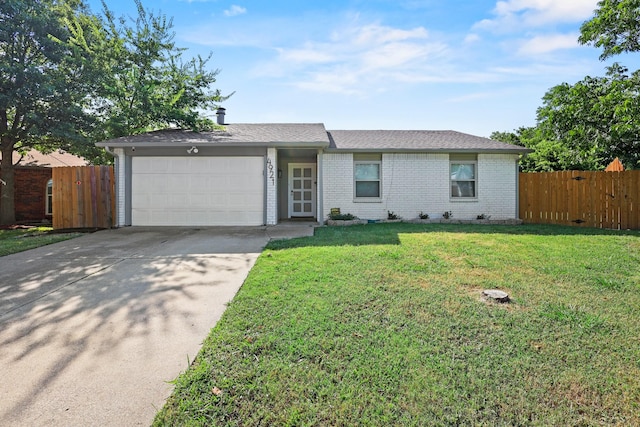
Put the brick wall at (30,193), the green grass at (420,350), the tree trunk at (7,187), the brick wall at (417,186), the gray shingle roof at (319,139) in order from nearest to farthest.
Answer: the green grass at (420,350) < the gray shingle roof at (319,139) < the brick wall at (417,186) < the tree trunk at (7,187) < the brick wall at (30,193)

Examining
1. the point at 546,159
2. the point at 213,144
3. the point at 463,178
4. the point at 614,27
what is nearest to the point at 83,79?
the point at 213,144

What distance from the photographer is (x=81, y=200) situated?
1020 centimetres

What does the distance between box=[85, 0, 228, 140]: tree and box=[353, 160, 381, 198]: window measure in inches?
261

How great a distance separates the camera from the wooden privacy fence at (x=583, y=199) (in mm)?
9888

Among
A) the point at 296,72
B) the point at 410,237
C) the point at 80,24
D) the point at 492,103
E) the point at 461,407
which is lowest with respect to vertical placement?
the point at 461,407

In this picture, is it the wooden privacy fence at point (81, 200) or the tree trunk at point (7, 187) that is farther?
the tree trunk at point (7, 187)

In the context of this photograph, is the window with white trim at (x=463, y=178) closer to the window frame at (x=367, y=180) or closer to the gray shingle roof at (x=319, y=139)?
the gray shingle roof at (x=319, y=139)

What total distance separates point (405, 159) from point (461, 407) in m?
9.74

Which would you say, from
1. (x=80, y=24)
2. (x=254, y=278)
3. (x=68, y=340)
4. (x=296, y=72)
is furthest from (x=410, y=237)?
(x=80, y=24)

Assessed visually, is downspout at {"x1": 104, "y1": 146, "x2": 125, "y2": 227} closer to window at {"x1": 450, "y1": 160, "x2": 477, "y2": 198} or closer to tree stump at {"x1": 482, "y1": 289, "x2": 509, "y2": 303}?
tree stump at {"x1": 482, "y1": 289, "x2": 509, "y2": 303}

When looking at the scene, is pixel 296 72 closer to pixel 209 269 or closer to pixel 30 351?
pixel 209 269

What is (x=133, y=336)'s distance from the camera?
116 inches

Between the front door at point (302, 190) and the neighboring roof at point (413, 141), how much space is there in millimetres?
1743

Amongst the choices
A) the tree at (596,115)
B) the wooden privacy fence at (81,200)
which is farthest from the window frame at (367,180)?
the wooden privacy fence at (81,200)
